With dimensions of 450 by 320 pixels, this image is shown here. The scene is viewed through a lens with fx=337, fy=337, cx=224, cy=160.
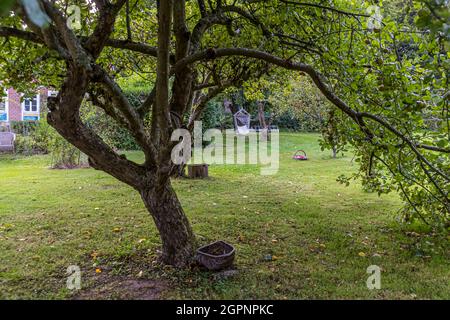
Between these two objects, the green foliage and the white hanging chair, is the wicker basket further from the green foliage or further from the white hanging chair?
the white hanging chair

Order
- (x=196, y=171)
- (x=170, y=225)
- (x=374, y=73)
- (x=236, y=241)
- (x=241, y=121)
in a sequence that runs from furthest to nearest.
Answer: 1. (x=241, y=121)
2. (x=196, y=171)
3. (x=236, y=241)
4. (x=170, y=225)
5. (x=374, y=73)

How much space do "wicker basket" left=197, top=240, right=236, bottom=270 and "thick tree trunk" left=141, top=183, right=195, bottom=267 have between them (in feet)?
0.48

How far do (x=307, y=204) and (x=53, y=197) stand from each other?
4.86m

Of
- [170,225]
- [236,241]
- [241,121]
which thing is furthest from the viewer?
[241,121]

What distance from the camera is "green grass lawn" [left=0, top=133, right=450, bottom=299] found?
3080 mm

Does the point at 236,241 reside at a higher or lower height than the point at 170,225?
lower

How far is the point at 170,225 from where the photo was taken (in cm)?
341

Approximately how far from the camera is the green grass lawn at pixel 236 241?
308 centimetres

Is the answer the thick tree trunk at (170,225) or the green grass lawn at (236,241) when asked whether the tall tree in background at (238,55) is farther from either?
the green grass lawn at (236,241)

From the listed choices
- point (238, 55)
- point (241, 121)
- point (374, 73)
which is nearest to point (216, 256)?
point (238, 55)

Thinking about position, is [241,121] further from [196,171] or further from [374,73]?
[374,73]

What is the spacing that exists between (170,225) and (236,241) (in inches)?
44.9
